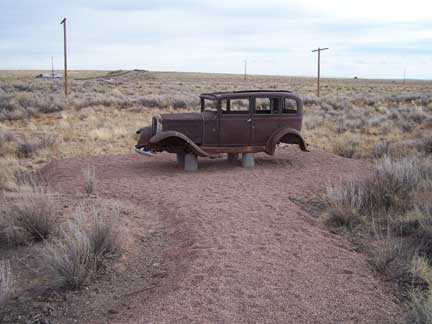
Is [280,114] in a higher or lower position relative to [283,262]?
higher

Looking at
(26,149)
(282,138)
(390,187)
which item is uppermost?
(282,138)

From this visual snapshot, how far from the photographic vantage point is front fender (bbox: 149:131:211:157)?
10.1 m

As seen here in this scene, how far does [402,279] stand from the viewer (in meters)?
4.99

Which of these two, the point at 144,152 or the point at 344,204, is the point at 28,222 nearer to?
the point at 144,152

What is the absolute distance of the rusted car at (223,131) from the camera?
407 inches

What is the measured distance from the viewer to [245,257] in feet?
18.0

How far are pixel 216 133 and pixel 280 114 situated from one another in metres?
1.59

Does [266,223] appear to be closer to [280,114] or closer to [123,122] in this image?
[280,114]

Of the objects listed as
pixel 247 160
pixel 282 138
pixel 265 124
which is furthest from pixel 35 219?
pixel 282 138

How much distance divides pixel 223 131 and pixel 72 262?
6.20 meters

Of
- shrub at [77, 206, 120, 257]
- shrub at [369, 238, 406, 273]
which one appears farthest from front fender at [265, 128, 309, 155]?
shrub at [77, 206, 120, 257]

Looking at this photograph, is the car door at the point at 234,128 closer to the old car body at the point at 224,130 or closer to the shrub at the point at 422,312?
the old car body at the point at 224,130

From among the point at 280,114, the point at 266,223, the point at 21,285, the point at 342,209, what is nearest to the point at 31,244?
the point at 21,285

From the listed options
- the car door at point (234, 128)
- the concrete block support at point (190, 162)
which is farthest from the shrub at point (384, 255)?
the concrete block support at point (190, 162)
